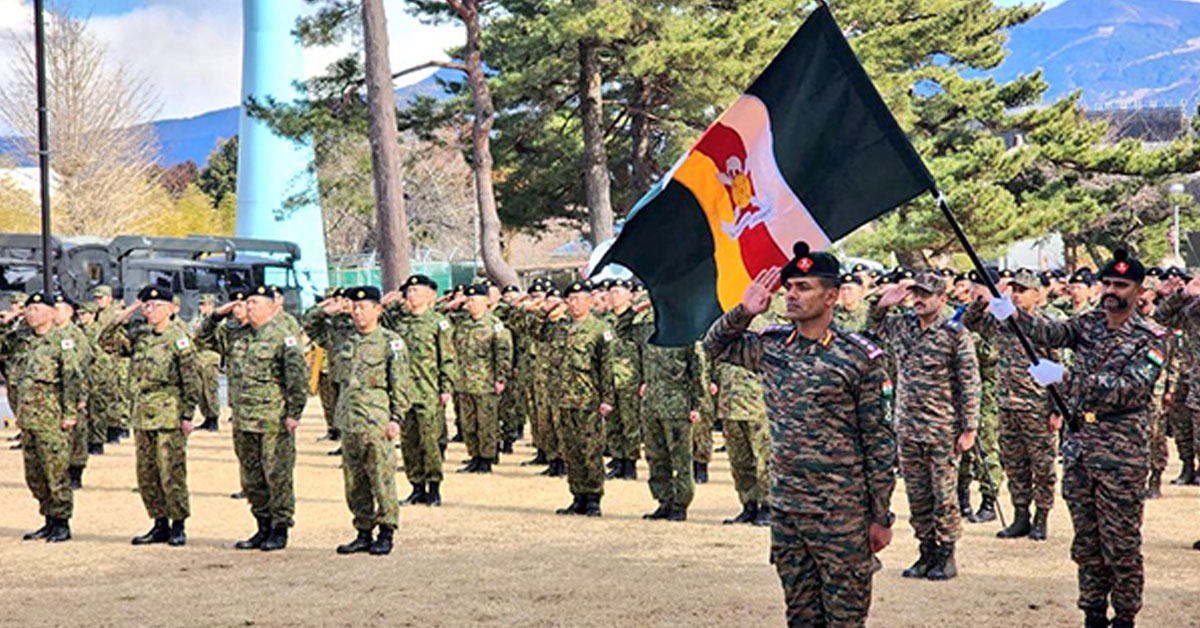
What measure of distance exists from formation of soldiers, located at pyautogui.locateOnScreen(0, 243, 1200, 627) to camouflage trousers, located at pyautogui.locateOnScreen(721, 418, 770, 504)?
19 millimetres

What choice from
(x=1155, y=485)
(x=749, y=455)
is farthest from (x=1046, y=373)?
(x=1155, y=485)

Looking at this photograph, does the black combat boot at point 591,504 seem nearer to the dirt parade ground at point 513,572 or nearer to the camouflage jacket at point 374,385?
the dirt parade ground at point 513,572

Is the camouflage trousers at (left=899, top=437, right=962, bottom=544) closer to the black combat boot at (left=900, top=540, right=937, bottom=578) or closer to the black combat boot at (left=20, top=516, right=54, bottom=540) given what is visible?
the black combat boot at (left=900, top=540, right=937, bottom=578)

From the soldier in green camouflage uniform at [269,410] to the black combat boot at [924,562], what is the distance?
14.9ft

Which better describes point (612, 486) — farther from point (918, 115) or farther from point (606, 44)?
point (918, 115)

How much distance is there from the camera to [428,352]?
13.5 meters

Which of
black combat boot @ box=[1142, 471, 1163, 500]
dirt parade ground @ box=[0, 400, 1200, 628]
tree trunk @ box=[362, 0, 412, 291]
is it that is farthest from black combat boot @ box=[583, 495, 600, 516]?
tree trunk @ box=[362, 0, 412, 291]

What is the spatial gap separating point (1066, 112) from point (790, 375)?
113 ft

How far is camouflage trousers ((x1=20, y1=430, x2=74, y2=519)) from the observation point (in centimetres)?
1127

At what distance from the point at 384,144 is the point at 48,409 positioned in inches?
506

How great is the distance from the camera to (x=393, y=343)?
34.4 ft

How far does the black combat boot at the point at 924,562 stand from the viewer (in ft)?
29.2

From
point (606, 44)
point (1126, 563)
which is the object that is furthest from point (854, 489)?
point (606, 44)

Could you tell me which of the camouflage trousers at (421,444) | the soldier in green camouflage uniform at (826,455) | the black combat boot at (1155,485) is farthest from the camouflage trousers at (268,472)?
the black combat boot at (1155,485)
